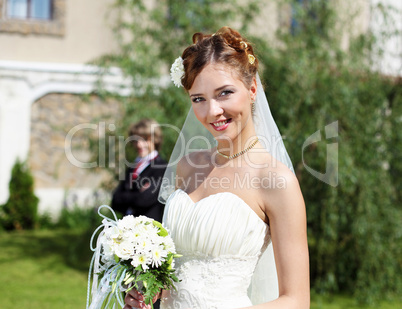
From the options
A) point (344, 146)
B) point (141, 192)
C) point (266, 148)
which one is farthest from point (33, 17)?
point (266, 148)

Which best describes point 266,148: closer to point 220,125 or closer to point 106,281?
point 220,125

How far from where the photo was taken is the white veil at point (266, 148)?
6.98 feet

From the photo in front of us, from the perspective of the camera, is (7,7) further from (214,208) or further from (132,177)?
(214,208)

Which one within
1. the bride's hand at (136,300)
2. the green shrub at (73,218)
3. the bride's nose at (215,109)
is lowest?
the green shrub at (73,218)

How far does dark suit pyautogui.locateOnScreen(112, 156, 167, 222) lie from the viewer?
4461 millimetres

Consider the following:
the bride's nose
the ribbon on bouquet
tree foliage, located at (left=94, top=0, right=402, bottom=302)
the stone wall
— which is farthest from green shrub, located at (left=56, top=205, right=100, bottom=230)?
the bride's nose

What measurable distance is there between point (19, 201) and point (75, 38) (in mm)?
3518

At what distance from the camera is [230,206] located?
1.92 meters

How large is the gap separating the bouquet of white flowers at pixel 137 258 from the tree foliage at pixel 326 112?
3.88 m

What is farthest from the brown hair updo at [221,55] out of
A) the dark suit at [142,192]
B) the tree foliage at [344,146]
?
the tree foliage at [344,146]

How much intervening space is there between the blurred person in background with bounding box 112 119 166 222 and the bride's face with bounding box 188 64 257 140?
2.43m

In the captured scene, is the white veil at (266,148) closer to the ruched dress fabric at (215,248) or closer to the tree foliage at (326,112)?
the ruched dress fabric at (215,248)

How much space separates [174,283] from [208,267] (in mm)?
210

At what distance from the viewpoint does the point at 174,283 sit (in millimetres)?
2094
